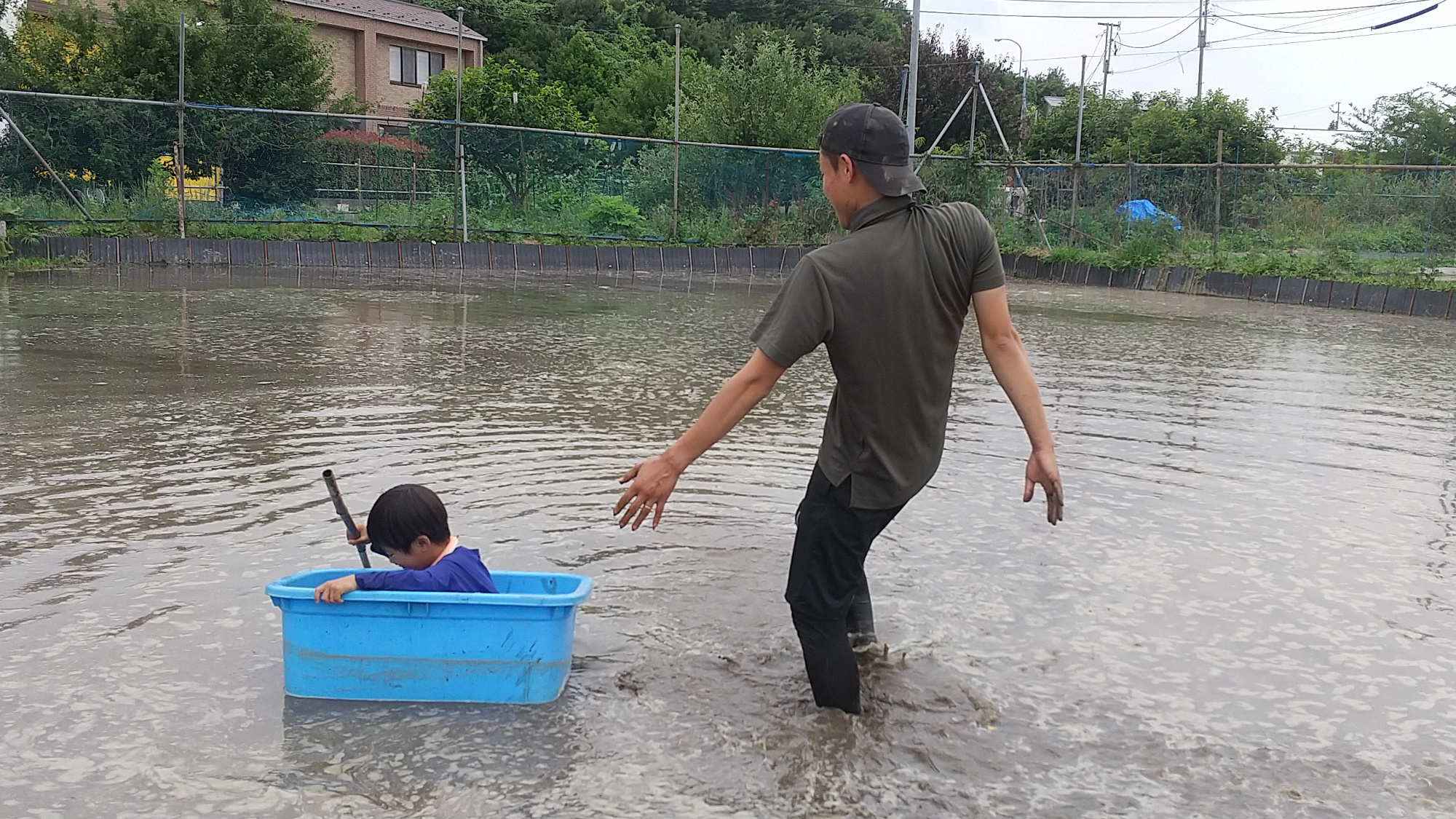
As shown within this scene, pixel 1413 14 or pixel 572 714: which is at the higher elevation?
pixel 1413 14

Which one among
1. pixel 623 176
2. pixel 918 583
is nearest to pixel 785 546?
pixel 918 583

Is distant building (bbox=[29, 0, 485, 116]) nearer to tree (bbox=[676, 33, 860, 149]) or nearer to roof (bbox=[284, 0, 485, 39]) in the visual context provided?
roof (bbox=[284, 0, 485, 39])

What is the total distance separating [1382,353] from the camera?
13.2 meters

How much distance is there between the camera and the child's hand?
3598 millimetres

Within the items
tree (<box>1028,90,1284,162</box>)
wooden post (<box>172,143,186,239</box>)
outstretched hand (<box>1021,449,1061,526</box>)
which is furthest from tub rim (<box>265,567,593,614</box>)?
tree (<box>1028,90,1284,162</box>)

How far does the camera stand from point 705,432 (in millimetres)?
3355

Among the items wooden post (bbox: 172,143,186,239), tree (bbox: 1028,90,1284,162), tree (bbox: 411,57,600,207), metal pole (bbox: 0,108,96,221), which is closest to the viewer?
metal pole (bbox: 0,108,96,221)

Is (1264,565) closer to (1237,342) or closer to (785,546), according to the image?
(785,546)

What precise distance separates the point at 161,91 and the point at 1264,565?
28970mm

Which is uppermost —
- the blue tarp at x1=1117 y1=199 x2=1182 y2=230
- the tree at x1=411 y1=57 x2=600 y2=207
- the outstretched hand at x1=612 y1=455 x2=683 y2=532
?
the tree at x1=411 y1=57 x2=600 y2=207

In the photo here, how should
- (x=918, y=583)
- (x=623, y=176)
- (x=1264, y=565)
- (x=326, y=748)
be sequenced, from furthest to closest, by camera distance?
(x=623, y=176), (x=1264, y=565), (x=918, y=583), (x=326, y=748)

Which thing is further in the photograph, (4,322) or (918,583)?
(4,322)

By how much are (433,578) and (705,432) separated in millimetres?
984

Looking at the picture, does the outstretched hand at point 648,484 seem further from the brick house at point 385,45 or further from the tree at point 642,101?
the brick house at point 385,45
